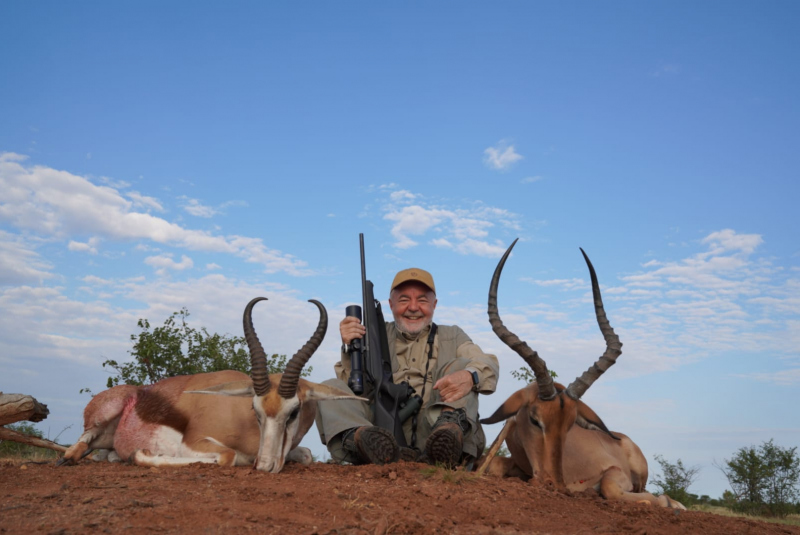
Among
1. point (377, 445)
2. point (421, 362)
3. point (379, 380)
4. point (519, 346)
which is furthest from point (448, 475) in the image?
point (421, 362)

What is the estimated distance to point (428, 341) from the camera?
8.15 metres

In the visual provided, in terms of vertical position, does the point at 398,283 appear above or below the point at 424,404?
above

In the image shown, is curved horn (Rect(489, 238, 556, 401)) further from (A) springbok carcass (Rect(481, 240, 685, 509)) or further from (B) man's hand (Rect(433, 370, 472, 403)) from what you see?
(B) man's hand (Rect(433, 370, 472, 403))

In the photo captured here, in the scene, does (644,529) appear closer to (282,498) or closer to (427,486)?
(427,486)

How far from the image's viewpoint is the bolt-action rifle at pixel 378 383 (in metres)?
7.02

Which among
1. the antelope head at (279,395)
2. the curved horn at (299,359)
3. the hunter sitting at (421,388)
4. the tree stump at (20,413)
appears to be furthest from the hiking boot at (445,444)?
the tree stump at (20,413)

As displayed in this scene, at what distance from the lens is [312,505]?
14.4 ft

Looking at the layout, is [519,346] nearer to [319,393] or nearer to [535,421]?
[535,421]

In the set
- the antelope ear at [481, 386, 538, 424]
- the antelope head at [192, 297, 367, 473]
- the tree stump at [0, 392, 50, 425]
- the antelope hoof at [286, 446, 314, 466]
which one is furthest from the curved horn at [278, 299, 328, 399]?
the tree stump at [0, 392, 50, 425]

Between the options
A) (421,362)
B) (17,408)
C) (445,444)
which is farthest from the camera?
(421,362)

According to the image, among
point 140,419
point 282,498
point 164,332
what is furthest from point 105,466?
point 164,332

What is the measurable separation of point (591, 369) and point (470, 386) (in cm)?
126

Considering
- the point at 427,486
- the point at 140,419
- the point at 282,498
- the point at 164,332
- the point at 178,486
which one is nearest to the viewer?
the point at 282,498

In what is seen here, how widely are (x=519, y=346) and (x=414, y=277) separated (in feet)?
6.95
